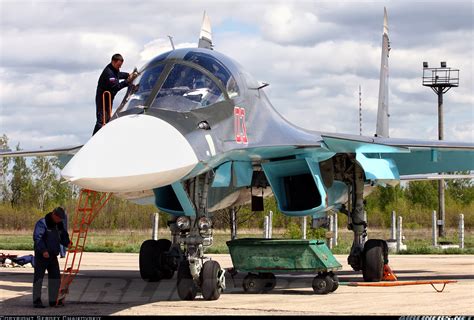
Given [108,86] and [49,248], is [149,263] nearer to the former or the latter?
[49,248]

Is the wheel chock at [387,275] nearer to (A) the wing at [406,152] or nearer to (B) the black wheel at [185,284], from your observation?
(A) the wing at [406,152]

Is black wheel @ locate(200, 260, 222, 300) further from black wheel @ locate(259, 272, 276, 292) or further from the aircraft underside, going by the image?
black wheel @ locate(259, 272, 276, 292)

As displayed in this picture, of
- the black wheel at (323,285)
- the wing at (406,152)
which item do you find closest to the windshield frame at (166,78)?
the wing at (406,152)

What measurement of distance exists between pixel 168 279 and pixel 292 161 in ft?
12.2

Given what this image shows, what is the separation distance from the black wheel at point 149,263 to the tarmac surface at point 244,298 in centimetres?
20

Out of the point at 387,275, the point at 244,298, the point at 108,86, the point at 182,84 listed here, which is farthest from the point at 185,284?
the point at 387,275

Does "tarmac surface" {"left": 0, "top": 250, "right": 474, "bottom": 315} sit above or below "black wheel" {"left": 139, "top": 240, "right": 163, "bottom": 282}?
below

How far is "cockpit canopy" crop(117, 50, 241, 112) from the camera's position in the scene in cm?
1089

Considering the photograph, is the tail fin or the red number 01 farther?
the tail fin

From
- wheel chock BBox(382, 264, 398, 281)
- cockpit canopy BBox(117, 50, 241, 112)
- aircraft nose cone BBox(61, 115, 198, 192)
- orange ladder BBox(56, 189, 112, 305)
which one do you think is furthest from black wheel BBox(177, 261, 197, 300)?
wheel chock BBox(382, 264, 398, 281)

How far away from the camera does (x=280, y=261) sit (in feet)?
42.0

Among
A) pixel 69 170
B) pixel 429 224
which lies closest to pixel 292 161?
pixel 69 170

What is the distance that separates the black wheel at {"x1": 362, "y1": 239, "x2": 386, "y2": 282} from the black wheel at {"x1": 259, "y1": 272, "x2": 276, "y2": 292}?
7.36ft

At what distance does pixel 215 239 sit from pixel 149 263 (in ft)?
62.5
